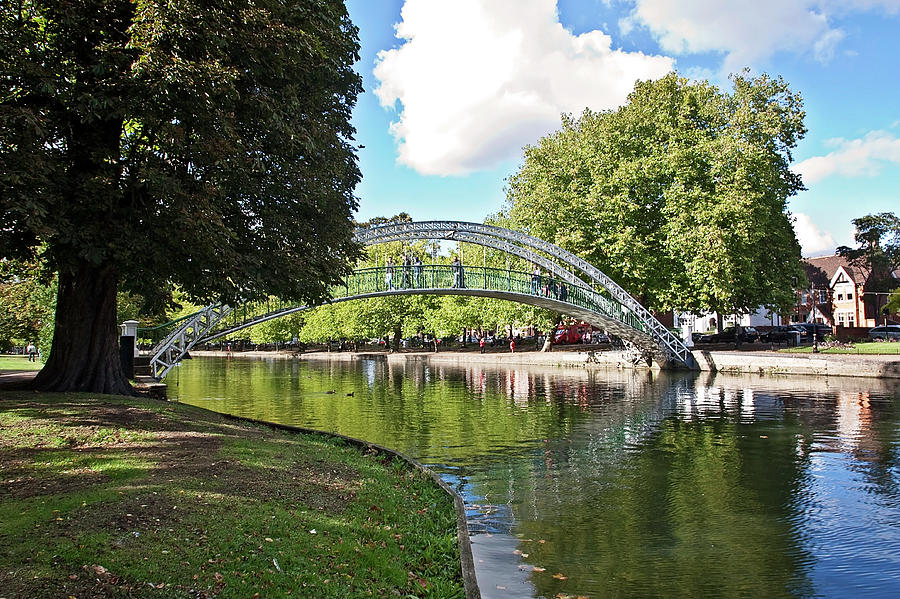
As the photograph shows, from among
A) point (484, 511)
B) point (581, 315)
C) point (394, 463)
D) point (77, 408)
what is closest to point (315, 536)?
point (484, 511)

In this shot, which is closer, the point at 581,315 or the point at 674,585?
the point at 674,585

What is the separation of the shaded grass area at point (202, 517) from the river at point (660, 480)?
106 centimetres

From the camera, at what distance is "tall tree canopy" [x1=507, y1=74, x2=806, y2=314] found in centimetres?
3738

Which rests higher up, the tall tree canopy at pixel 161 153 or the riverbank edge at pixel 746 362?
the tall tree canopy at pixel 161 153

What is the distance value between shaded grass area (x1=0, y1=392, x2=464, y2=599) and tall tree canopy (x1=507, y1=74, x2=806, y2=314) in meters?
31.1

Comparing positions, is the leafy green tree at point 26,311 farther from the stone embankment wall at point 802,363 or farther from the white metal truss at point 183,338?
the stone embankment wall at point 802,363

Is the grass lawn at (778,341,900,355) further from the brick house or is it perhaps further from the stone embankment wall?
the brick house

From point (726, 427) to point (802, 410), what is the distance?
4752 mm

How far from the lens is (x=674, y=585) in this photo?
7.33 metres

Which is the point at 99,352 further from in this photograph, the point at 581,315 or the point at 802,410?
the point at 581,315

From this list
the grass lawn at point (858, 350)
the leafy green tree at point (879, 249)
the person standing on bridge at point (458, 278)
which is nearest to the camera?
the grass lawn at point (858, 350)

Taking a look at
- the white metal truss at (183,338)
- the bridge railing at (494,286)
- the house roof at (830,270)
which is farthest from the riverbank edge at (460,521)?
the house roof at (830,270)

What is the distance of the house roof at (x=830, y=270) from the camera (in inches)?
3123

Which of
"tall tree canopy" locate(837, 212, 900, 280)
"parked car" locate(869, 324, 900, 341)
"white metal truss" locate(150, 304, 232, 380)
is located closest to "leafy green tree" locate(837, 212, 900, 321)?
"tall tree canopy" locate(837, 212, 900, 280)
